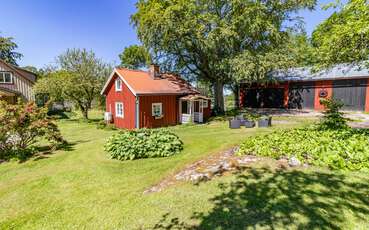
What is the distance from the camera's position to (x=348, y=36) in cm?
655

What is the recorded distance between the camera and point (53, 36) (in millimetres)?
14555

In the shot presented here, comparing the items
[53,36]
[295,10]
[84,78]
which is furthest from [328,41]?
[84,78]

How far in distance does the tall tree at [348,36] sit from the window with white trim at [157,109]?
416 inches

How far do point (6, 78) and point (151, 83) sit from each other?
17.7 meters

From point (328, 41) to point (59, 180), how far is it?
984cm

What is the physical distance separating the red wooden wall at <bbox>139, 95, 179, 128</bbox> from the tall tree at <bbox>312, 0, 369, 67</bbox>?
10.5m

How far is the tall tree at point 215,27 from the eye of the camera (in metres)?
16.0

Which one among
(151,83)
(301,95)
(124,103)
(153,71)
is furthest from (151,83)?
(301,95)

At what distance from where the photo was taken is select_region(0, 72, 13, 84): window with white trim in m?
22.3

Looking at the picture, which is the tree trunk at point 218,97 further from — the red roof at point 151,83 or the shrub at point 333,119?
the shrub at point 333,119

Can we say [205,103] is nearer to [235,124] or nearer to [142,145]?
[235,124]

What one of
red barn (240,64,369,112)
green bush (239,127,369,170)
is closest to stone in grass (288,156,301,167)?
green bush (239,127,369,170)

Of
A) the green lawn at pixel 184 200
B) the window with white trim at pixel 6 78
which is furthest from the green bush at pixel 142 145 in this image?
the window with white trim at pixel 6 78

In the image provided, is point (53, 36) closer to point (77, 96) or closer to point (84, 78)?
point (84, 78)
